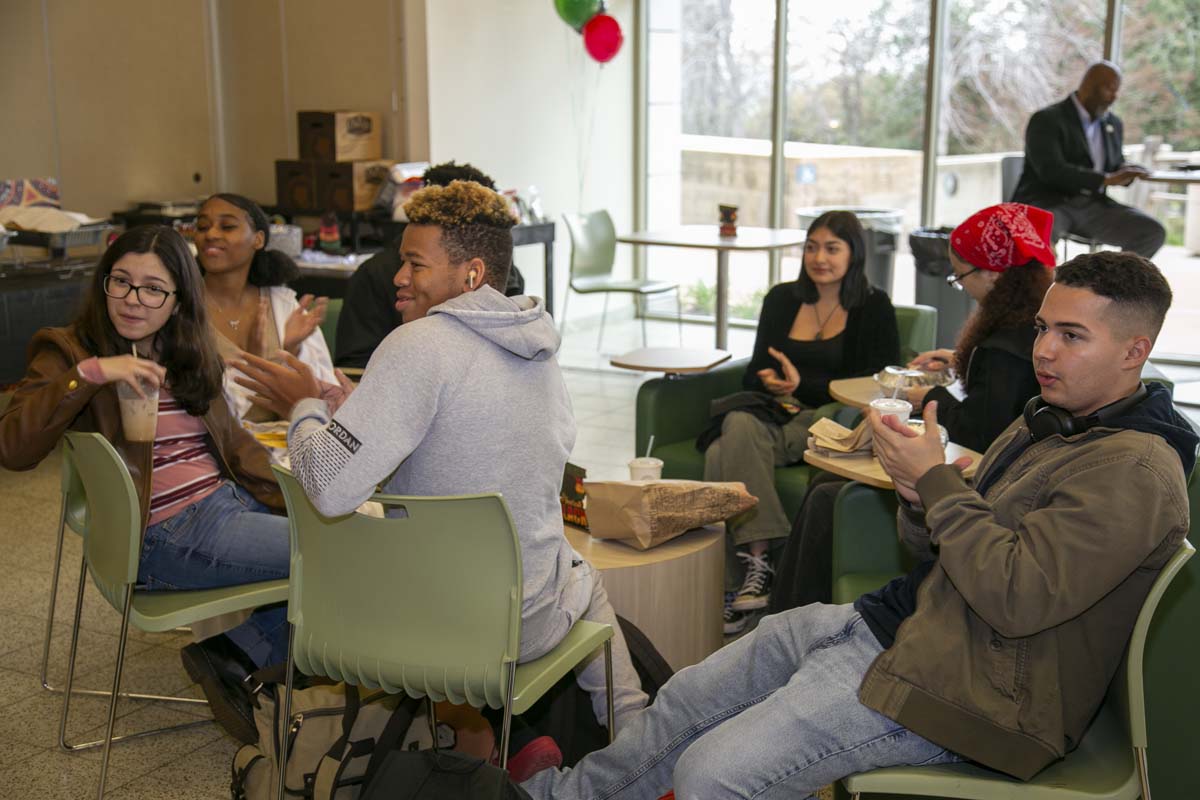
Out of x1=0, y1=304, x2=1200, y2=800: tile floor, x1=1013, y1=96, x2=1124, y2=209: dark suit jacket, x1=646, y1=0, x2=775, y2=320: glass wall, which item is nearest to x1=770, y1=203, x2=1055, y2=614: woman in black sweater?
x1=0, y1=304, x2=1200, y2=800: tile floor

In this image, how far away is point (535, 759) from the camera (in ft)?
8.46

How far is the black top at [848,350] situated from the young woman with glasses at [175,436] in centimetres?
195

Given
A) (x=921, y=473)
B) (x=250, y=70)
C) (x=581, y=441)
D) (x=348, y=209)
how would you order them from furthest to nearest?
(x=250, y=70)
(x=348, y=209)
(x=581, y=441)
(x=921, y=473)

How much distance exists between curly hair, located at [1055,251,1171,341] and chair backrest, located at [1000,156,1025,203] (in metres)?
5.98

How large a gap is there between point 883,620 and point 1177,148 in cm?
644

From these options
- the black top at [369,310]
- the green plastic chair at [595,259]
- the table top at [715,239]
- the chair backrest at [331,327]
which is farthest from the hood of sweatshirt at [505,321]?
the green plastic chair at [595,259]

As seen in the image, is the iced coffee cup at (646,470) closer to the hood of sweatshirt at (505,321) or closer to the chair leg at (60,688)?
the hood of sweatshirt at (505,321)

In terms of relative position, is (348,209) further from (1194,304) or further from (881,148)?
(1194,304)

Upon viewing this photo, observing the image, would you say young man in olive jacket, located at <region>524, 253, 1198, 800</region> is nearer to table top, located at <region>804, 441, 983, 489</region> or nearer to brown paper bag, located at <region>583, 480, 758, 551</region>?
table top, located at <region>804, 441, 983, 489</region>

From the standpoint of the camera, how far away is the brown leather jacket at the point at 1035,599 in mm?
1887

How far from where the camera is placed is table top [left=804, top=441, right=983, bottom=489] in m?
2.93

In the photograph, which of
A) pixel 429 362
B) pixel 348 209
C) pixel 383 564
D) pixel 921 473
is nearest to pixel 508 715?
pixel 383 564

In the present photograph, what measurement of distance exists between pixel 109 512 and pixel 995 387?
217 centimetres

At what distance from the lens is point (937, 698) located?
2000mm
